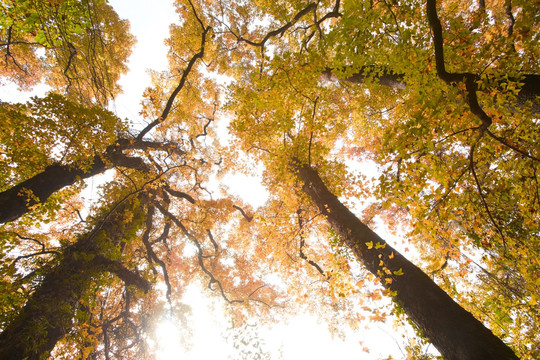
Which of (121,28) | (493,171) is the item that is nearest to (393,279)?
(493,171)

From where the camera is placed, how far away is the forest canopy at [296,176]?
3271 mm

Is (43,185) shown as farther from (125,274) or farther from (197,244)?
(197,244)

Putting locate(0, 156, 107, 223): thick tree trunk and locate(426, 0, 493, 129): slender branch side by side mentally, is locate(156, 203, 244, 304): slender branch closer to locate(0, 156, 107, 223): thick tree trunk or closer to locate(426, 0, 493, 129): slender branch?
locate(0, 156, 107, 223): thick tree trunk

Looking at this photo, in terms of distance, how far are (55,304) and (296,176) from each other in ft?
20.9

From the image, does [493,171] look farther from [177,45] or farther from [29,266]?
[177,45]

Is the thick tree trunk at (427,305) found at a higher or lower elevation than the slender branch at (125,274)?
lower

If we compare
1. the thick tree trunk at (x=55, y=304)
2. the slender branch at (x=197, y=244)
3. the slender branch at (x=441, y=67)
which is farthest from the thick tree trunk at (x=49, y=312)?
the slender branch at (x=441, y=67)

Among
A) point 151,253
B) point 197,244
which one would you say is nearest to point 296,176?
point 197,244

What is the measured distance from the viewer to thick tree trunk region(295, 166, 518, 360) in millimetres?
2346

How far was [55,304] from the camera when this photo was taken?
15.0 ft

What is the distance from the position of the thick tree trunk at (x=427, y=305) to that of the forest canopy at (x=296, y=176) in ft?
0.08

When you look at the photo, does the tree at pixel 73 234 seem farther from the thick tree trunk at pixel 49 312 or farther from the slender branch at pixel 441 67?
the slender branch at pixel 441 67

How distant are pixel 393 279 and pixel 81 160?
29.2ft

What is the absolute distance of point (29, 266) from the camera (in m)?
4.94
